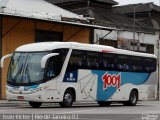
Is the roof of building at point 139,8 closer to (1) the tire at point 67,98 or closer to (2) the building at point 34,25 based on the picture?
(2) the building at point 34,25

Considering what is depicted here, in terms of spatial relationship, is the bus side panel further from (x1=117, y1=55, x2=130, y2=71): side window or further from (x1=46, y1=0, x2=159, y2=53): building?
(x1=46, y1=0, x2=159, y2=53): building

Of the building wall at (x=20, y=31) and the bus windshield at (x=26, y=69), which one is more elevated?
the building wall at (x=20, y=31)

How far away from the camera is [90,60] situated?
27203 mm

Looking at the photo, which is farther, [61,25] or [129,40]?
[129,40]

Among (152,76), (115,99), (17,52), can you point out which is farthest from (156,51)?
(17,52)

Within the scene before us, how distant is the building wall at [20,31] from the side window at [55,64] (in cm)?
1094

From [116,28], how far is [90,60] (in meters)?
17.8

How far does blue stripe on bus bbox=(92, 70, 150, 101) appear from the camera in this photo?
92.6 feet

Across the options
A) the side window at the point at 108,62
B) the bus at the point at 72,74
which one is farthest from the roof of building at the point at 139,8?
the side window at the point at 108,62

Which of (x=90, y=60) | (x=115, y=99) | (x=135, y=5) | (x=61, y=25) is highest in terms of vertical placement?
(x=135, y=5)

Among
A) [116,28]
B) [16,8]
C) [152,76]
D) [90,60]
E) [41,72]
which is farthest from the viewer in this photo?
[116,28]

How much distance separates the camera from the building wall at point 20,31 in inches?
1398

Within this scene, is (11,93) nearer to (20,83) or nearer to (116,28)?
(20,83)

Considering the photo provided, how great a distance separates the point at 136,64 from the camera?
102ft
